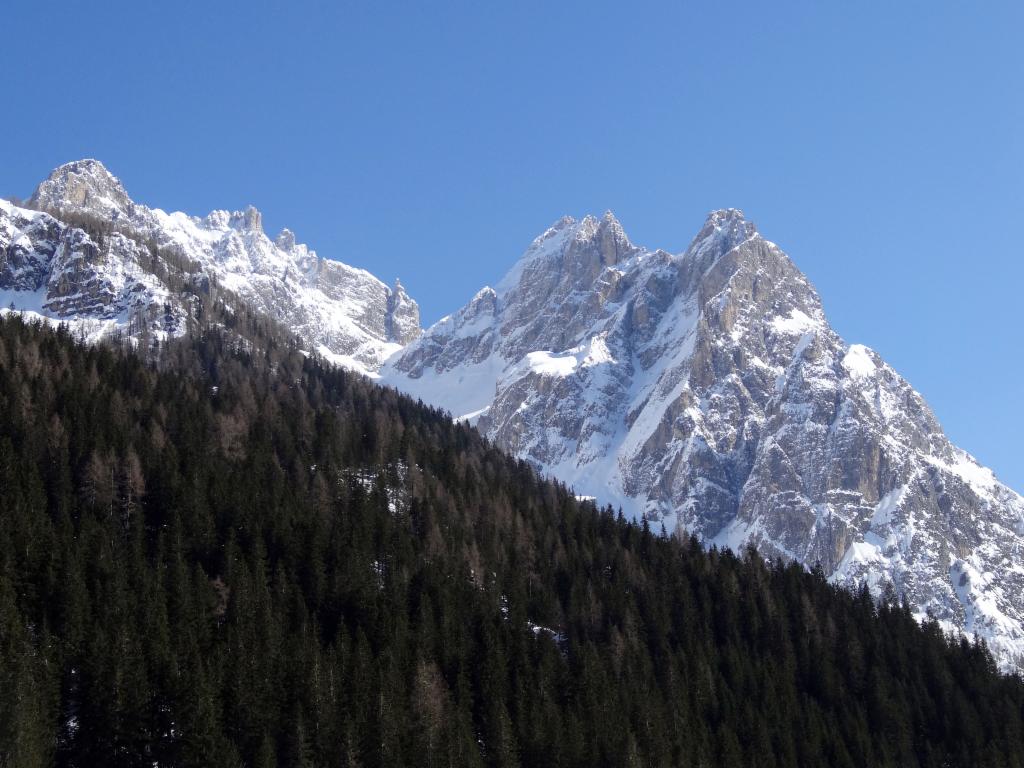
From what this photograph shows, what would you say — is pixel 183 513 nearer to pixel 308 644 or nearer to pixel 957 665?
pixel 308 644

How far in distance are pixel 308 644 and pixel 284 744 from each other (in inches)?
428

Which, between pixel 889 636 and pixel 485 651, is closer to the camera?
pixel 485 651

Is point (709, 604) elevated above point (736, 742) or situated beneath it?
elevated above

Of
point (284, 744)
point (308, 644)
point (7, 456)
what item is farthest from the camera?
point (7, 456)

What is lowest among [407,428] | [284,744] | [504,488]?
[284,744]

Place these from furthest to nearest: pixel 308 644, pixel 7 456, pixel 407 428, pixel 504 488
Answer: pixel 407 428, pixel 504 488, pixel 7 456, pixel 308 644

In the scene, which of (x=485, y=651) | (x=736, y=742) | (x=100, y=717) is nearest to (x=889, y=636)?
(x=736, y=742)

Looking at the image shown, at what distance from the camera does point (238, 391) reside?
476 ft

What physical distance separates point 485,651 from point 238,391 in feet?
203

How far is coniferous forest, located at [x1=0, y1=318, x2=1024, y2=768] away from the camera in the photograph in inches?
2891

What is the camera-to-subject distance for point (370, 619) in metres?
93.9

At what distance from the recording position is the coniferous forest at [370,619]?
73.4 m

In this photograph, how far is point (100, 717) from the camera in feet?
227

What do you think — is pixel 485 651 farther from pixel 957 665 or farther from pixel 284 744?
pixel 957 665
